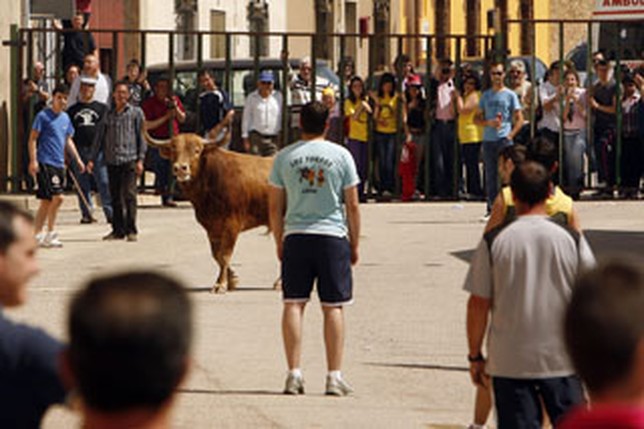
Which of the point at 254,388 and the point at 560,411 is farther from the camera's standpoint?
the point at 254,388

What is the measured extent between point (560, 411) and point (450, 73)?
20640mm

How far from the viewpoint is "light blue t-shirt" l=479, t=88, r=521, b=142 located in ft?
80.3

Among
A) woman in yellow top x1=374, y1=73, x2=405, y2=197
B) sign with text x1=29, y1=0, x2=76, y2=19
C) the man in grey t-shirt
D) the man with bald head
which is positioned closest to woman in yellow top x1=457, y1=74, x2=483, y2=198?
woman in yellow top x1=374, y1=73, x2=405, y2=197

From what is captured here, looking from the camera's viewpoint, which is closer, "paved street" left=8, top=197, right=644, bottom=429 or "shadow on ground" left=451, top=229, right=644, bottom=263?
"paved street" left=8, top=197, right=644, bottom=429

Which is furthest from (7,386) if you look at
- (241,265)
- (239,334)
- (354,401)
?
(241,265)

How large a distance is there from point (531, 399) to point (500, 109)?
17.1 meters

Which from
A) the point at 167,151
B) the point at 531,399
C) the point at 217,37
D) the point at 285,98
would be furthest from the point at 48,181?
the point at 217,37

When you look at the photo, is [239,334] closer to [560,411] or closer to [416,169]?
[560,411]

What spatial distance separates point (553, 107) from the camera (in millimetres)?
27672

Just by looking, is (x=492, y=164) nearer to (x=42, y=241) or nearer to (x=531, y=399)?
(x=42, y=241)

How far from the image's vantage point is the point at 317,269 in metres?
11.8

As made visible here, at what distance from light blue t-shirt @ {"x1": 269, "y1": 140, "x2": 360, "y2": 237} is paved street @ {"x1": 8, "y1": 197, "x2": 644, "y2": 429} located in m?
0.94

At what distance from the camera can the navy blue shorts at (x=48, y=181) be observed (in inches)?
852

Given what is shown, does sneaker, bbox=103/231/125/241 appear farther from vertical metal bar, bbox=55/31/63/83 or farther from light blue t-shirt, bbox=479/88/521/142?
vertical metal bar, bbox=55/31/63/83
